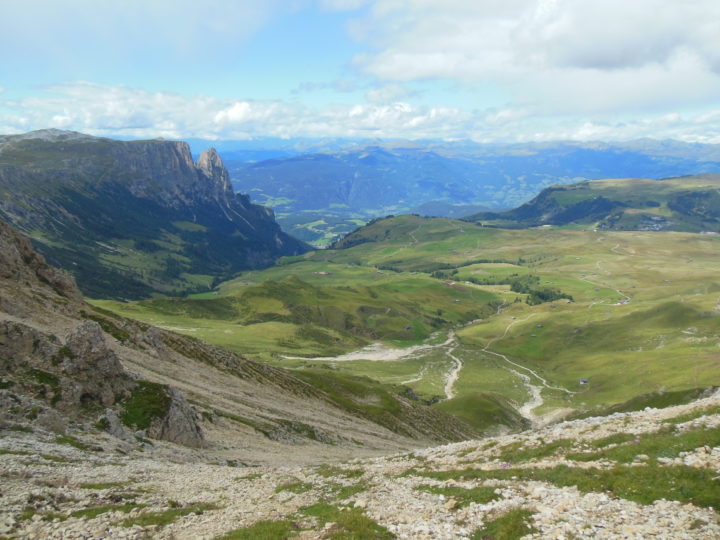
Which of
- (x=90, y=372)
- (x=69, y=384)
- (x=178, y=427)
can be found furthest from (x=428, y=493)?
(x=90, y=372)

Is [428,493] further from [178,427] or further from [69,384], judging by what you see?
[69,384]

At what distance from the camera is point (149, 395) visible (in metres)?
57.2

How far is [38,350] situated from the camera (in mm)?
53531

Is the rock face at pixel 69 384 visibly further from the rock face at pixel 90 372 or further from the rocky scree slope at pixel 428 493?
the rocky scree slope at pixel 428 493

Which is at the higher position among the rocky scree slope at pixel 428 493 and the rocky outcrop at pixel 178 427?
the rocky scree slope at pixel 428 493

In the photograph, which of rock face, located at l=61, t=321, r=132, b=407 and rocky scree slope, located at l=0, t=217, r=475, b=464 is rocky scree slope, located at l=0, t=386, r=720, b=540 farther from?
rock face, located at l=61, t=321, r=132, b=407

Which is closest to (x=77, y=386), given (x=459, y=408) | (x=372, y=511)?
(x=372, y=511)

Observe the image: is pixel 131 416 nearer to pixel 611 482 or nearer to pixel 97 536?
pixel 97 536

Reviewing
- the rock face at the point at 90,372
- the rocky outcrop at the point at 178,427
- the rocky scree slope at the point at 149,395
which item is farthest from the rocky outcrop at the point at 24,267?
the rocky outcrop at the point at 178,427

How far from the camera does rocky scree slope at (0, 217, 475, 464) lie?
48469mm

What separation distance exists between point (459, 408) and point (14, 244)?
128m

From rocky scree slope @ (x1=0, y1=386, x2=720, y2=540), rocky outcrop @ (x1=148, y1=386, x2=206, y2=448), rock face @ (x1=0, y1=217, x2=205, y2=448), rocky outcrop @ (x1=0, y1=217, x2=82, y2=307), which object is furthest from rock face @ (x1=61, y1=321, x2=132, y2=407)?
rocky outcrop @ (x1=0, y1=217, x2=82, y2=307)

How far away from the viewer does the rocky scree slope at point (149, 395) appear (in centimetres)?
4847

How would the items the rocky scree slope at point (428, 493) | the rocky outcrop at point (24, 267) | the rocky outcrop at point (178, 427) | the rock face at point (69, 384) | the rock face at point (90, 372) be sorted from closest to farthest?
the rocky scree slope at point (428, 493) < the rock face at point (69, 384) < the rock face at point (90, 372) < the rocky outcrop at point (178, 427) < the rocky outcrop at point (24, 267)
